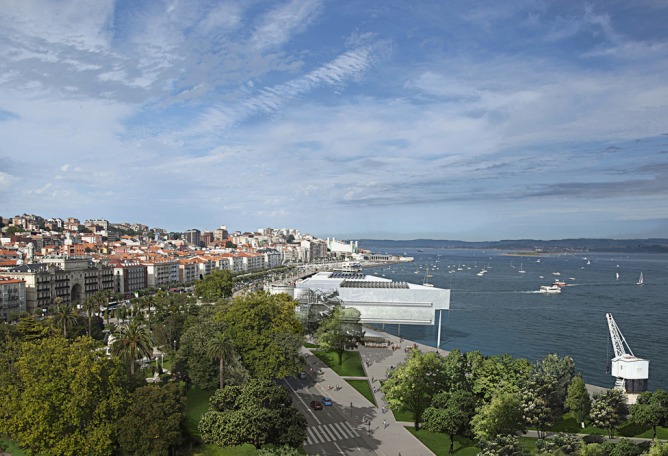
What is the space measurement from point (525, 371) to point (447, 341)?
28.7 metres

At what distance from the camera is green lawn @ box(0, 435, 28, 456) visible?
2527 cm

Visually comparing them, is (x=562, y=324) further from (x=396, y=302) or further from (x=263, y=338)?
(x=263, y=338)

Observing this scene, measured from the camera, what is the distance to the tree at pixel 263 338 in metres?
33.4

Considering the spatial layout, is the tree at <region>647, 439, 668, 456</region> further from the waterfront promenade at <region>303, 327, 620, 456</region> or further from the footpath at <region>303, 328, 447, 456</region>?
the footpath at <region>303, 328, 447, 456</region>

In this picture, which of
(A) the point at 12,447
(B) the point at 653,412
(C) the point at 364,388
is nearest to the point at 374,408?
(C) the point at 364,388

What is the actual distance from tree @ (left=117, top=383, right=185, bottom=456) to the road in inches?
258

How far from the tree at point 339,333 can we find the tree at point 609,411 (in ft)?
63.4

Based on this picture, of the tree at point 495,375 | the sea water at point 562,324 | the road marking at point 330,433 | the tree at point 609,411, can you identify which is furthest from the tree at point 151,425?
the sea water at point 562,324

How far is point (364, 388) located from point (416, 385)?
7.61 meters

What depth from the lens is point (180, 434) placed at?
23.9 metres

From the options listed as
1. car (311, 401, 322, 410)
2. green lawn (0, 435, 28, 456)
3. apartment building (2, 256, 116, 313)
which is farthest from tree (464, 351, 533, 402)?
apartment building (2, 256, 116, 313)

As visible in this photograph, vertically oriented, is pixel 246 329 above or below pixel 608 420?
above

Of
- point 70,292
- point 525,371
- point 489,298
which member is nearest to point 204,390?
point 525,371

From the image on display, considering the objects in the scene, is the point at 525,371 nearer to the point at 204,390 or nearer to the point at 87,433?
the point at 204,390
